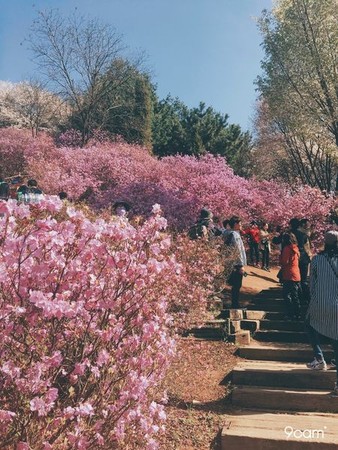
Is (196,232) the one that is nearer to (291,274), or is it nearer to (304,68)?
(291,274)

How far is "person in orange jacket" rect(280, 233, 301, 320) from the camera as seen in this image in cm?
855

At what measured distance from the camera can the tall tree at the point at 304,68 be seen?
1777 centimetres

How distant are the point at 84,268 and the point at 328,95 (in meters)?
16.7

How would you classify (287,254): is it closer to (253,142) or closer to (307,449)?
(307,449)

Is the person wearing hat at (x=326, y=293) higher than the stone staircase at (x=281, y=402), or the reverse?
the person wearing hat at (x=326, y=293)

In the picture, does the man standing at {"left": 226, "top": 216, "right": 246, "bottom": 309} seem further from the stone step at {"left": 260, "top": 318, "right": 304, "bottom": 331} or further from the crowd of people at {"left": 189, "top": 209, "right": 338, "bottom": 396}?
the stone step at {"left": 260, "top": 318, "right": 304, "bottom": 331}

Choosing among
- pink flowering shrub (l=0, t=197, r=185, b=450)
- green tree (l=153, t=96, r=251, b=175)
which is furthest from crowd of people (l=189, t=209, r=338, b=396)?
green tree (l=153, t=96, r=251, b=175)

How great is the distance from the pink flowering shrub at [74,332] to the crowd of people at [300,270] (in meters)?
2.56

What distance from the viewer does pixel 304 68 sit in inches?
723

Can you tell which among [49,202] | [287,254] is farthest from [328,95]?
[49,202]

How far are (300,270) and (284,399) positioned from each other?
407 cm

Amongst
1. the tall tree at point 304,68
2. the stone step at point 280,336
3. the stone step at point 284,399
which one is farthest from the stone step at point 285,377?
the tall tree at point 304,68

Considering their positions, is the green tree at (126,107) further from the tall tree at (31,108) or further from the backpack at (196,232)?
the backpack at (196,232)

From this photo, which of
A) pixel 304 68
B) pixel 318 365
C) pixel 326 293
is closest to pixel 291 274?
pixel 318 365
